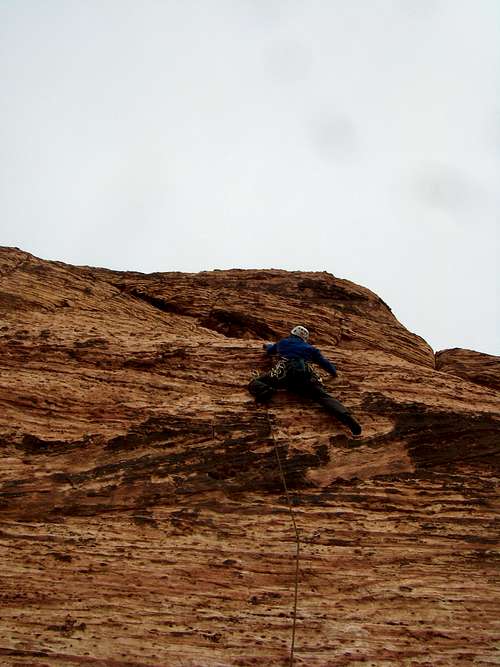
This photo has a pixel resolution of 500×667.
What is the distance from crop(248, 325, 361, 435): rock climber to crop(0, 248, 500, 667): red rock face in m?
0.31

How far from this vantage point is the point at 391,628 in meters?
10.1

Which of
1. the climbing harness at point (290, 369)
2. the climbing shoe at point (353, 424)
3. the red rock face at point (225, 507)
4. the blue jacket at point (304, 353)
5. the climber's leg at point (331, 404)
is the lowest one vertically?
the red rock face at point (225, 507)

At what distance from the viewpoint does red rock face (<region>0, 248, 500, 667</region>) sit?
9.77 meters

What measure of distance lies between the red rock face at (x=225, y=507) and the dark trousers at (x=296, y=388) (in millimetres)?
258

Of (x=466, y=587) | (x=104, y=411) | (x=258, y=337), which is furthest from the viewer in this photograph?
(x=258, y=337)

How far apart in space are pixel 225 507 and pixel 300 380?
11.9 ft

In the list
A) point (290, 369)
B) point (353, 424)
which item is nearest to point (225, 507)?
point (353, 424)

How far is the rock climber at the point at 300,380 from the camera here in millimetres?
13242

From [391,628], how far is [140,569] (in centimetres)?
445

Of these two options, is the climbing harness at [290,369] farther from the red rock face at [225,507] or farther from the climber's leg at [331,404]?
the red rock face at [225,507]

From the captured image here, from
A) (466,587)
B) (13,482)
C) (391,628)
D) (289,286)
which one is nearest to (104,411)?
(13,482)

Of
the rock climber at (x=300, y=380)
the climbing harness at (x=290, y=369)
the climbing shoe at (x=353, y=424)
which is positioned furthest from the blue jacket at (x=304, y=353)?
the climbing shoe at (x=353, y=424)

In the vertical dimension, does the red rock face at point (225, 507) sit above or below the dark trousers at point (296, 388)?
below

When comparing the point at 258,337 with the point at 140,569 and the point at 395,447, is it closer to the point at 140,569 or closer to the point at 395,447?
the point at 395,447
